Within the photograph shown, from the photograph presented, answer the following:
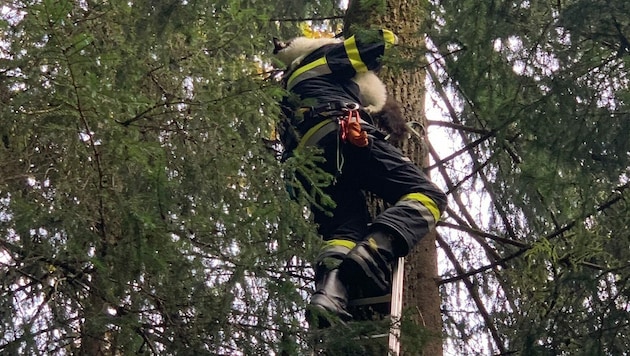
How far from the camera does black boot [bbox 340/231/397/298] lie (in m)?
3.98

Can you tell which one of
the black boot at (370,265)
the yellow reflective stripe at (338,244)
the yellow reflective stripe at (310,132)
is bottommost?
the black boot at (370,265)

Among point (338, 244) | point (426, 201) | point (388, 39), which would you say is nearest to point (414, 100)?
point (388, 39)

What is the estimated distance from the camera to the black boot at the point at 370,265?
3982mm

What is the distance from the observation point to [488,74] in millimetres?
4371

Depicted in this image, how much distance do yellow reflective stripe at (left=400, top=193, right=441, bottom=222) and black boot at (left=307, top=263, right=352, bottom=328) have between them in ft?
1.88

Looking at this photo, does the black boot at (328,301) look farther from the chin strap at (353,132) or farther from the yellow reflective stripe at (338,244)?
the chin strap at (353,132)

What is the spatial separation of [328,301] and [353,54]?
1429 mm

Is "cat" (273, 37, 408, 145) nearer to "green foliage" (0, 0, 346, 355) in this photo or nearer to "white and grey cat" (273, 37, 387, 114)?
"white and grey cat" (273, 37, 387, 114)

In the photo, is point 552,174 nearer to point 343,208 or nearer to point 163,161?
point 343,208

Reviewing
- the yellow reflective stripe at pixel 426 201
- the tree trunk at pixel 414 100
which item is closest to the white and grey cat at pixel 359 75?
the tree trunk at pixel 414 100

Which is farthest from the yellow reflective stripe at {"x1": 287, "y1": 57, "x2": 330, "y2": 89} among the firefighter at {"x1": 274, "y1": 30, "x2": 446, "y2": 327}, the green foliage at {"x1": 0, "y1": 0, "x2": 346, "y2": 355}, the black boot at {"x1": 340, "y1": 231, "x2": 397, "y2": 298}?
the black boot at {"x1": 340, "y1": 231, "x2": 397, "y2": 298}

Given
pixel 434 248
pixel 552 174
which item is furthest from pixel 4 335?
pixel 552 174

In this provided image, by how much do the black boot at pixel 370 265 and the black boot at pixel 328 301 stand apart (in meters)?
0.05

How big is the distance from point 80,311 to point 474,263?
10.5 ft
